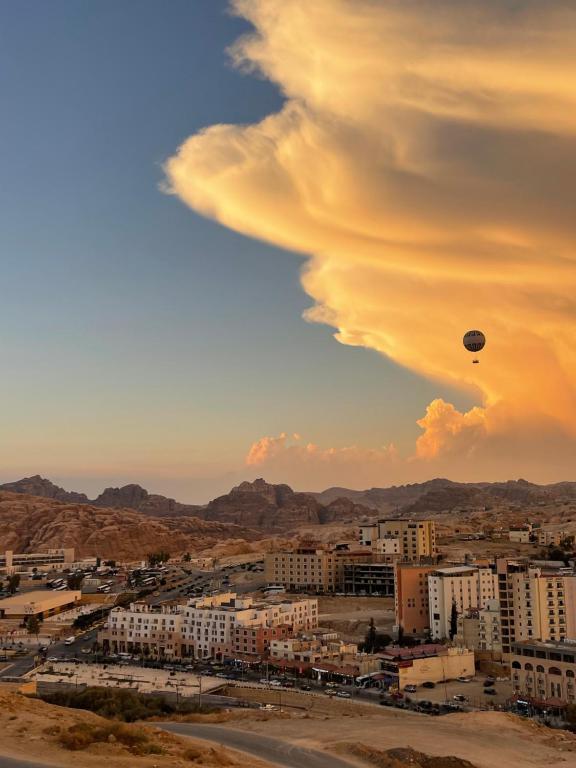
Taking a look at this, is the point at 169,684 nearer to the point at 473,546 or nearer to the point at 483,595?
the point at 483,595

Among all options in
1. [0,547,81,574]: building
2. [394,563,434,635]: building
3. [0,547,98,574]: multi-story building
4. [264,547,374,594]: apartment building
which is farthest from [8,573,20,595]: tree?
[394,563,434,635]: building

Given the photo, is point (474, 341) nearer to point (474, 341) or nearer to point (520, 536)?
point (474, 341)

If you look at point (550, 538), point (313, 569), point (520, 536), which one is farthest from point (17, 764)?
point (550, 538)

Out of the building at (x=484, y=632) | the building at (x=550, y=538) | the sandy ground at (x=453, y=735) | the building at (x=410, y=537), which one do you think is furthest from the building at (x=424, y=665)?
the building at (x=550, y=538)

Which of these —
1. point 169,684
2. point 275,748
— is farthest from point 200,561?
point 275,748

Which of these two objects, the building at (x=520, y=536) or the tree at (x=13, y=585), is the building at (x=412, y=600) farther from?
the tree at (x=13, y=585)

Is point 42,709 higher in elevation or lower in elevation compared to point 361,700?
higher

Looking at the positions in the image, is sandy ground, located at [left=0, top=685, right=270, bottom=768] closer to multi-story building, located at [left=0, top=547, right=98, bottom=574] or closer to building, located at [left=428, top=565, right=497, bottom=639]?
building, located at [left=428, top=565, right=497, bottom=639]
